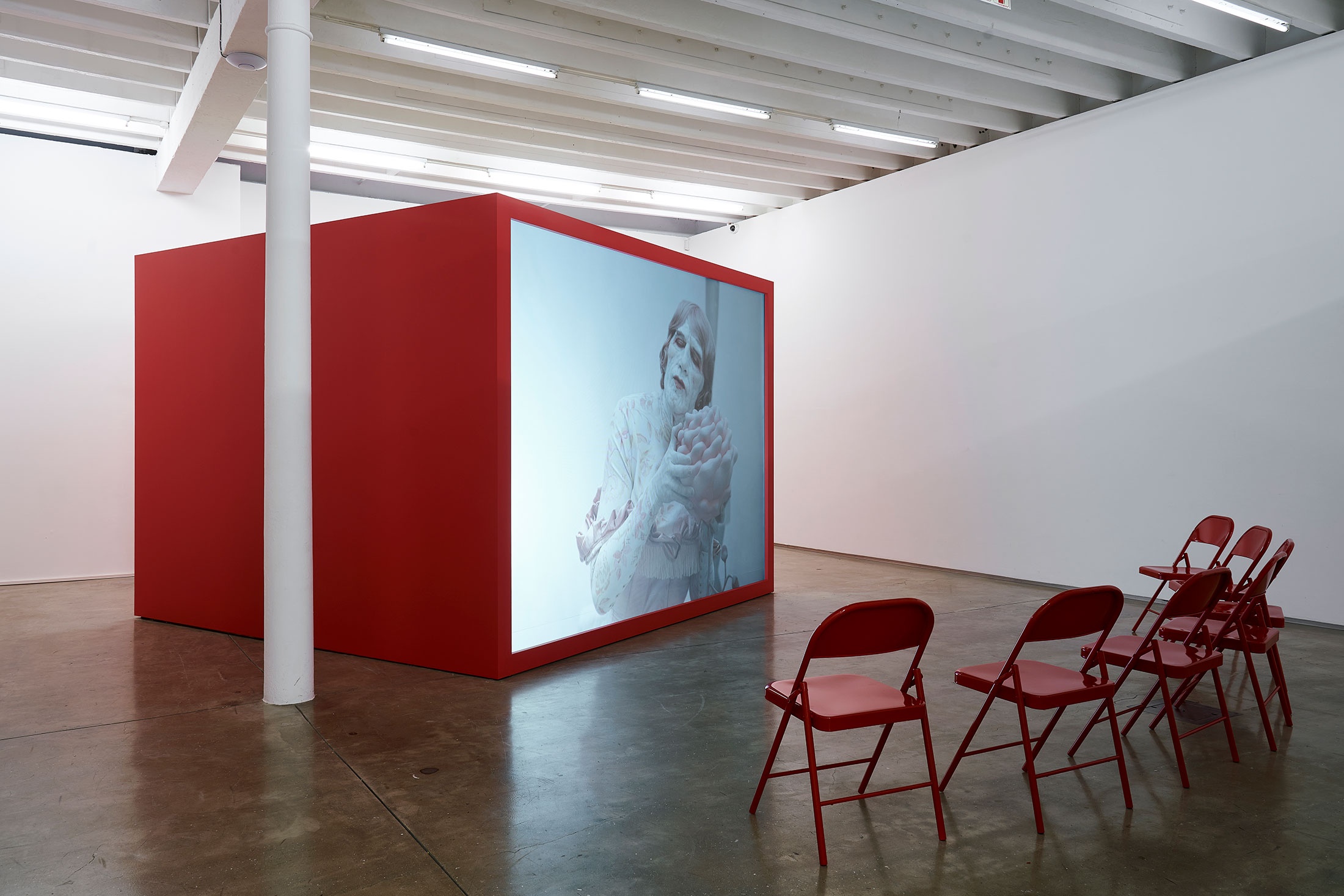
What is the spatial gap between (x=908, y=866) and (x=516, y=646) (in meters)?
2.70

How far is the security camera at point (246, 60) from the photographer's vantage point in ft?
18.4

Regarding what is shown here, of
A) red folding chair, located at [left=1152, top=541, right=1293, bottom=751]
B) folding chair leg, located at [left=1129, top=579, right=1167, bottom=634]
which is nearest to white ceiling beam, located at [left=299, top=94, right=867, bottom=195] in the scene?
folding chair leg, located at [left=1129, top=579, right=1167, bottom=634]

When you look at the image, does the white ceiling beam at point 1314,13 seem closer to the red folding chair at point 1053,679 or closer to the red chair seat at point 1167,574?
the red chair seat at point 1167,574

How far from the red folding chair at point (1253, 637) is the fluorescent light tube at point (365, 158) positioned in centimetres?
777

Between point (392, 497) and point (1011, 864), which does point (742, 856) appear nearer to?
point (1011, 864)

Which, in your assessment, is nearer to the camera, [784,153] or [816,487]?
[784,153]

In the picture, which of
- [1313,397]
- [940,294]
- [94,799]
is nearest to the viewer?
[94,799]

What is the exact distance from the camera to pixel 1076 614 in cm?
305

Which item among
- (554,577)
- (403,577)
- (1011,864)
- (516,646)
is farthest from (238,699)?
(1011,864)

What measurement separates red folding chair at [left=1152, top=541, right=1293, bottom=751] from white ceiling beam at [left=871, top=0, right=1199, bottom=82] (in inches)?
155

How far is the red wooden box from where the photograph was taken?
4.80 meters

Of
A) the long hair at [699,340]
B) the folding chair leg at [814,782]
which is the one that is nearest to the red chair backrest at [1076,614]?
the folding chair leg at [814,782]

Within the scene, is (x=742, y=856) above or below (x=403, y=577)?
below

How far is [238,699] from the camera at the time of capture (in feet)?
14.5
